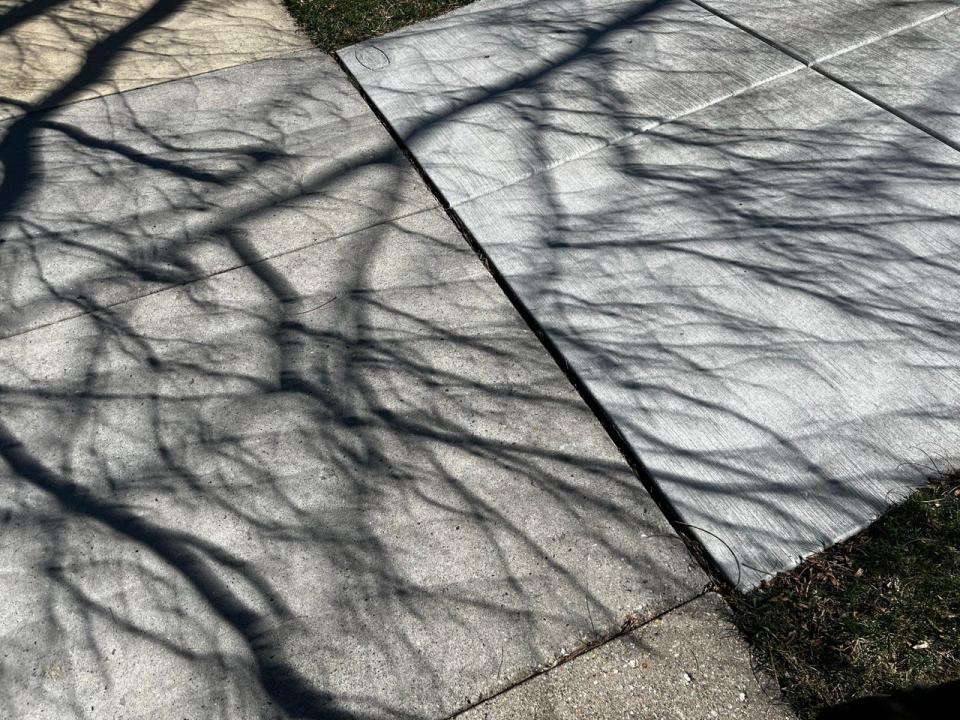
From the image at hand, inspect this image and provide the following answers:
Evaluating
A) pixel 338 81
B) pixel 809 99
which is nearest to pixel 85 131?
pixel 338 81

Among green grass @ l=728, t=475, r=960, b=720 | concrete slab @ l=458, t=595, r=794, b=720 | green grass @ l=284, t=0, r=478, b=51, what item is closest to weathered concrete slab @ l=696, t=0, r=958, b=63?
green grass @ l=284, t=0, r=478, b=51

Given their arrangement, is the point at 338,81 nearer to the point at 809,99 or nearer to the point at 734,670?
the point at 809,99

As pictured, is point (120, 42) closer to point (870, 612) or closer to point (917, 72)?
point (917, 72)

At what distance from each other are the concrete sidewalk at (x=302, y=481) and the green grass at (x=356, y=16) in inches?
56.7

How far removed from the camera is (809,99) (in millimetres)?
4320

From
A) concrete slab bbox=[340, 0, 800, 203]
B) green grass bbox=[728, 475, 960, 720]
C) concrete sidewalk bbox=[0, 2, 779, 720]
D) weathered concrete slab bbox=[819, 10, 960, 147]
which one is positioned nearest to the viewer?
green grass bbox=[728, 475, 960, 720]

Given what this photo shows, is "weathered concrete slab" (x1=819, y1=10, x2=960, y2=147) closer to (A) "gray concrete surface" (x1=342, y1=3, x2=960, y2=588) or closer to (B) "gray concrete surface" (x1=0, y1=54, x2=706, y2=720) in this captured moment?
(A) "gray concrete surface" (x1=342, y1=3, x2=960, y2=588)

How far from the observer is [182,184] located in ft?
14.5

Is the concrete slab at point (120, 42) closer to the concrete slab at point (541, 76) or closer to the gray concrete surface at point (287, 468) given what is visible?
the concrete slab at point (541, 76)

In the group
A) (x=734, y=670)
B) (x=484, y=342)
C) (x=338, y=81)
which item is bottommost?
(x=734, y=670)

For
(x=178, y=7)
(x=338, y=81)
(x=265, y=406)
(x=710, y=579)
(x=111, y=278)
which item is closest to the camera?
(x=710, y=579)

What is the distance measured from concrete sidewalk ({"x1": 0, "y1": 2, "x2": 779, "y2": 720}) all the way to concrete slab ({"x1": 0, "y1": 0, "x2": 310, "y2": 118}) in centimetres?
117

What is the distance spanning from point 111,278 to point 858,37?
376cm

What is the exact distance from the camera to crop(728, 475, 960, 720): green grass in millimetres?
2383
